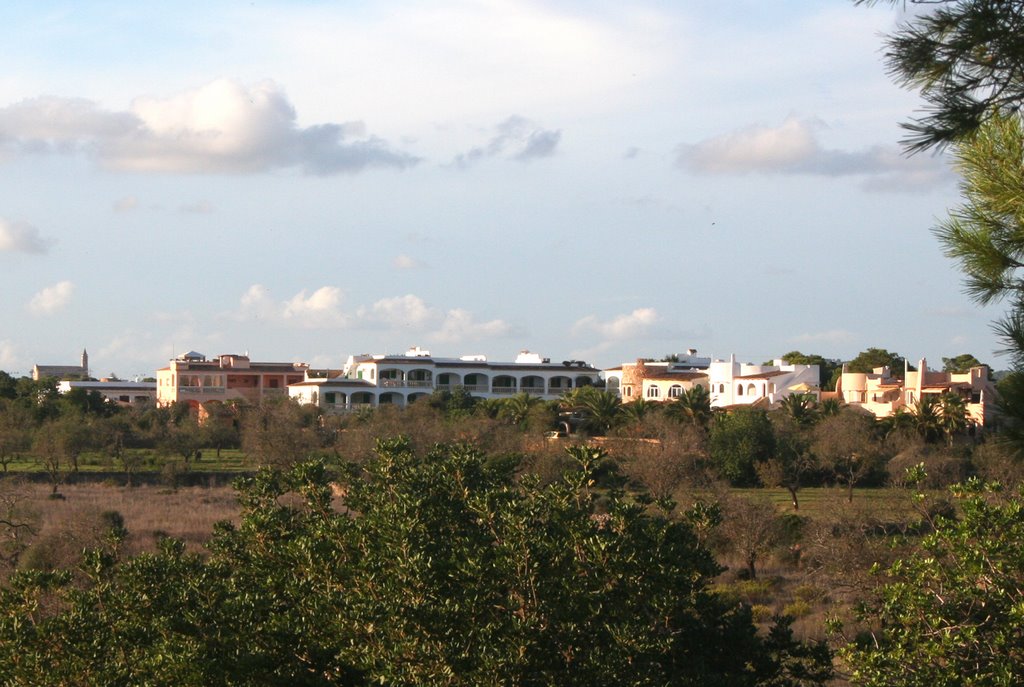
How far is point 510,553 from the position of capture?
9695 millimetres

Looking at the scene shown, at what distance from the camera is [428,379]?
247 ft

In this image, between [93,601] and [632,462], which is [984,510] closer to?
[93,601]

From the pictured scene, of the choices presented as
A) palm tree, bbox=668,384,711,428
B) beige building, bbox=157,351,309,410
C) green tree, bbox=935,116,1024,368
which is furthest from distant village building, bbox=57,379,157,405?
green tree, bbox=935,116,1024,368

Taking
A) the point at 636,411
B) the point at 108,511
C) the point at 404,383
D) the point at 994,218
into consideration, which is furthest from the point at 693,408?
the point at 994,218

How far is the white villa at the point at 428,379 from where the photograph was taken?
72.4 meters

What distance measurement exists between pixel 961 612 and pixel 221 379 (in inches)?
2923

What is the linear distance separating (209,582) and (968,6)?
7.12m

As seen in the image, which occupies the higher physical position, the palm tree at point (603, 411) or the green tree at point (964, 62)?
the green tree at point (964, 62)

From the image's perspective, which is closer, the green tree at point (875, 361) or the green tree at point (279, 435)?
the green tree at point (279, 435)

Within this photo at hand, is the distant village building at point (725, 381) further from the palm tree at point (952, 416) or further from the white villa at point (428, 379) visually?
the palm tree at point (952, 416)

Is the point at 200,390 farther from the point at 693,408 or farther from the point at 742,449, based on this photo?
the point at 742,449

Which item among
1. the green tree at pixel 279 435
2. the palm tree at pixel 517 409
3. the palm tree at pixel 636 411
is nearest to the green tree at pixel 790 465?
the palm tree at pixel 636 411

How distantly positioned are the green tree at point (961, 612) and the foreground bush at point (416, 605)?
169cm

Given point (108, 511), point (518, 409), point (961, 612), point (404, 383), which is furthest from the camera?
point (404, 383)
